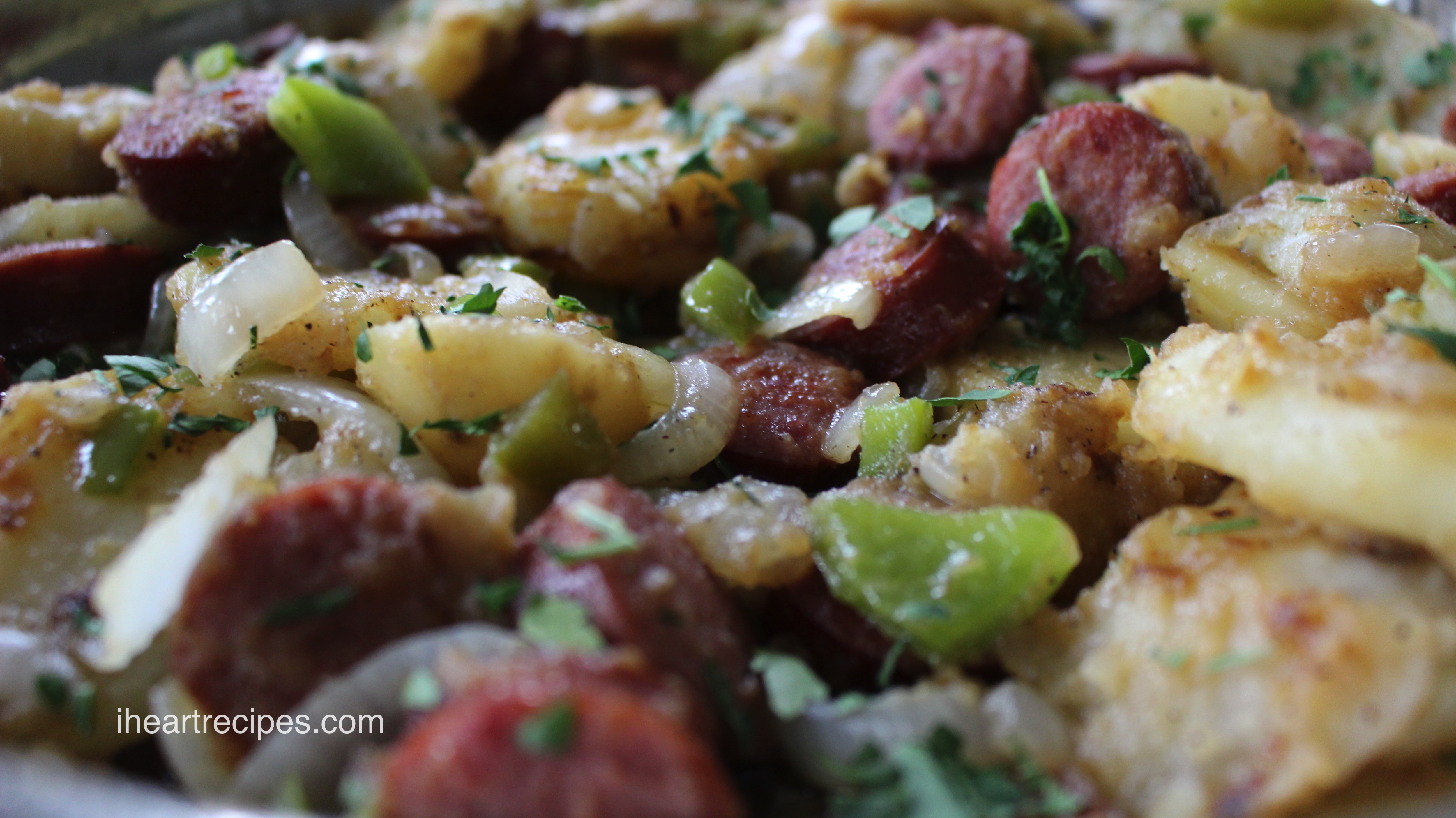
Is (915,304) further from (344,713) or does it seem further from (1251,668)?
(344,713)

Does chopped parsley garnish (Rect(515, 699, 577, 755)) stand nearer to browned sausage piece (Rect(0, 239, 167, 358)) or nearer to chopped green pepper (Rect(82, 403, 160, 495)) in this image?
chopped green pepper (Rect(82, 403, 160, 495))

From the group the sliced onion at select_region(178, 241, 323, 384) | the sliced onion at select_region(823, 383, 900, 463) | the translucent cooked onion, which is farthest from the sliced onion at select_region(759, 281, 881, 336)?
the sliced onion at select_region(178, 241, 323, 384)

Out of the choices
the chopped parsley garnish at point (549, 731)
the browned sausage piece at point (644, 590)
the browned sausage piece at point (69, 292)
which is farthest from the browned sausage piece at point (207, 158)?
the chopped parsley garnish at point (549, 731)

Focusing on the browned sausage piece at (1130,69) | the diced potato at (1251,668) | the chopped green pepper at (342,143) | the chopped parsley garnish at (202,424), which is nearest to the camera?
the diced potato at (1251,668)

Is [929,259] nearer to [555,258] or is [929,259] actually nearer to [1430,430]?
[555,258]

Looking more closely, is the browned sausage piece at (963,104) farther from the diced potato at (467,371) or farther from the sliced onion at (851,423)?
the diced potato at (467,371)
